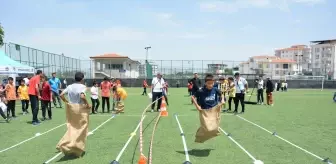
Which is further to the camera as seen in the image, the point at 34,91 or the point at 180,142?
the point at 34,91

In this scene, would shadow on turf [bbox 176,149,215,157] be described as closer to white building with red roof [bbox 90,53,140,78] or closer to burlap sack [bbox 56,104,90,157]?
burlap sack [bbox 56,104,90,157]

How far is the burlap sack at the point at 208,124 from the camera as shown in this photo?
7.10m

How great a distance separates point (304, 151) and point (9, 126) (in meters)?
9.83

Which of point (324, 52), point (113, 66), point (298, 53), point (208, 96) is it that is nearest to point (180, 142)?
point (208, 96)

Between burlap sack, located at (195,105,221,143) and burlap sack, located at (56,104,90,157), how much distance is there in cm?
267

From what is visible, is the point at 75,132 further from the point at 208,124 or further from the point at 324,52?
the point at 324,52

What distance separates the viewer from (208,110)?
7.18 meters

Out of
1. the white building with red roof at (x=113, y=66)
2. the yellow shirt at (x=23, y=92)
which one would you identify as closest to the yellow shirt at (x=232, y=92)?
the yellow shirt at (x=23, y=92)

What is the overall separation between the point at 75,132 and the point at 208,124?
9.88 feet

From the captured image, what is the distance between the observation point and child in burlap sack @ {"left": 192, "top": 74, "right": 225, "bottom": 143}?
713cm

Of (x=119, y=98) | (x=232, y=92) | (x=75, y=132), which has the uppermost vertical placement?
(x=232, y=92)

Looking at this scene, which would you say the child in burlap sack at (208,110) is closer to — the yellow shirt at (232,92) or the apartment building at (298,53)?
the yellow shirt at (232,92)

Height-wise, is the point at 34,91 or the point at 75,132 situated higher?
the point at 34,91

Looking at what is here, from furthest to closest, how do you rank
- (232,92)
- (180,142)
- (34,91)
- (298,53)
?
(298,53) → (232,92) → (34,91) → (180,142)
